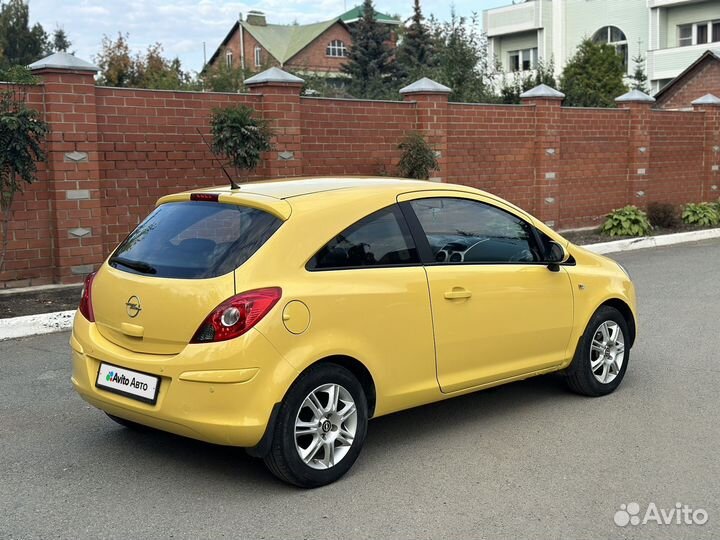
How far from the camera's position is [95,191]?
1124cm

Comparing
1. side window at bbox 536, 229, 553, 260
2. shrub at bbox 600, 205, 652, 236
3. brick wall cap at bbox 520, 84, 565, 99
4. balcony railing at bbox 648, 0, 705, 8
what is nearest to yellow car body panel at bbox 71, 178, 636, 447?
side window at bbox 536, 229, 553, 260

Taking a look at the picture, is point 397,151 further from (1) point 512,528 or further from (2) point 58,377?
(1) point 512,528

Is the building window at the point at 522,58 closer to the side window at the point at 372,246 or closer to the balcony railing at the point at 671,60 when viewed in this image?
the balcony railing at the point at 671,60

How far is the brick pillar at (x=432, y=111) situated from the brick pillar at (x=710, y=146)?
9751 millimetres

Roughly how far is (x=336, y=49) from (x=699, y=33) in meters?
37.3

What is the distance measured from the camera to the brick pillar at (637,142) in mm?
19938

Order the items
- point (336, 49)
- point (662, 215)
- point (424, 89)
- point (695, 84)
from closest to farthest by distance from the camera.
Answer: point (424, 89), point (662, 215), point (695, 84), point (336, 49)

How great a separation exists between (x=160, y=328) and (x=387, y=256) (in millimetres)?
1352

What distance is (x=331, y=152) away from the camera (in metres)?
14.1

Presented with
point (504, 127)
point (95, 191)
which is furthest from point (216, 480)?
point (504, 127)

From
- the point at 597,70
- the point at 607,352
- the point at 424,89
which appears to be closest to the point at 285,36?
the point at 597,70

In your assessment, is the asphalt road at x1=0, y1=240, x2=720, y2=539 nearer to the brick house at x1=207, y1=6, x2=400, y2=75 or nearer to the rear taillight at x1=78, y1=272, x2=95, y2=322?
the rear taillight at x1=78, y1=272, x2=95, y2=322

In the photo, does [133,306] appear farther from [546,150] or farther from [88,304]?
[546,150]

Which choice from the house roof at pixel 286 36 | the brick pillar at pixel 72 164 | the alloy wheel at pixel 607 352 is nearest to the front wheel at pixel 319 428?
the alloy wheel at pixel 607 352
